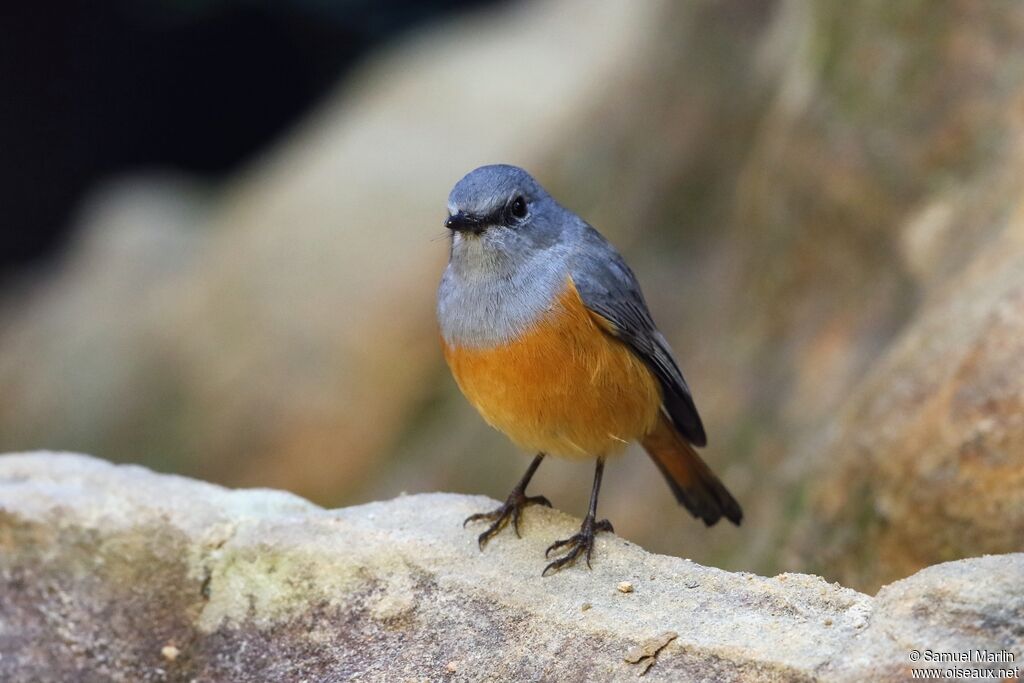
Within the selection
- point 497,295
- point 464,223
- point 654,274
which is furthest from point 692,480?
point 654,274

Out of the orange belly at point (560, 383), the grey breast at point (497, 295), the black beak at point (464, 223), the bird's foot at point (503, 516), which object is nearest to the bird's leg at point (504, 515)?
the bird's foot at point (503, 516)

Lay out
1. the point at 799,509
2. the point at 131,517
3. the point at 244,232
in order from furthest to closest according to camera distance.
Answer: the point at 244,232, the point at 799,509, the point at 131,517

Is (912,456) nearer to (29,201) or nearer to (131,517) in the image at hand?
(131,517)

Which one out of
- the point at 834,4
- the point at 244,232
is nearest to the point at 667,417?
the point at 834,4

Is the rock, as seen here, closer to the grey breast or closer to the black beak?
the grey breast

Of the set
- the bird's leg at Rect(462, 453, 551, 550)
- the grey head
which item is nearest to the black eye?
the grey head

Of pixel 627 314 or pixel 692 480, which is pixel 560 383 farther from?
pixel 692 480

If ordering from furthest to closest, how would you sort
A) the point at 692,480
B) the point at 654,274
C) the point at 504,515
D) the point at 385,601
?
the point at 654,274
the point at 692,480
the point at 504,515
the point at 385,601
